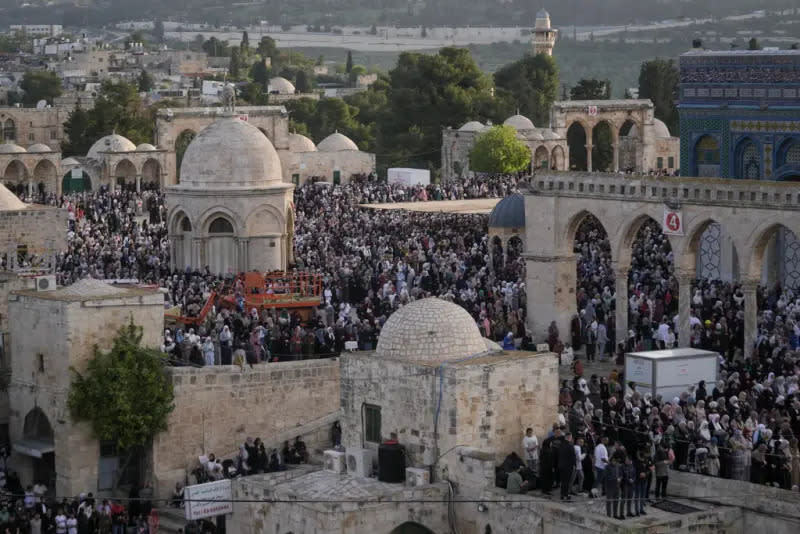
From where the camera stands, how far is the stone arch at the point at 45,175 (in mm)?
65938

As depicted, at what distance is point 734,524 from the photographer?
20984mm

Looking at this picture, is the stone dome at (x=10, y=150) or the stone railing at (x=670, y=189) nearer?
the stone railing at (x=670, y=189)

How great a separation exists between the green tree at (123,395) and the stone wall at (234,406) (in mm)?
294

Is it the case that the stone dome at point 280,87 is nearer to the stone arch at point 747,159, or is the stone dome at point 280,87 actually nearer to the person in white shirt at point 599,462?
the stone arch at point 747,159

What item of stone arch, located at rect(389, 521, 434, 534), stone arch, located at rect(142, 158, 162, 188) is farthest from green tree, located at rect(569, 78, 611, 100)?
stone arch, located at rect(389, 521, 434, 534)

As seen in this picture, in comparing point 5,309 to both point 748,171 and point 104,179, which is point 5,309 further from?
point 104,179

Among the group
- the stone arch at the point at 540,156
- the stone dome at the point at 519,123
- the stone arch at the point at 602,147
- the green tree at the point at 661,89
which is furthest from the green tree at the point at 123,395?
the green tree at the point at 661,89

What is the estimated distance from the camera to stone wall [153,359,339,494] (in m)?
27.9

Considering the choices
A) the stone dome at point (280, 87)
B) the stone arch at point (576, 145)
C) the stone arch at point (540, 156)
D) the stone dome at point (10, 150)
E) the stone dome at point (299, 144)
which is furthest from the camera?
the stone dome at point (280, 87)

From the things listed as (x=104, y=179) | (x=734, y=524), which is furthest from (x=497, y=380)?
(x=104, y=179)

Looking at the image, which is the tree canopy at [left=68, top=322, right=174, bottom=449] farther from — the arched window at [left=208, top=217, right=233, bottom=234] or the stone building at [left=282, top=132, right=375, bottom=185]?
the stone building at [left=282, top=132, right=375, bottom=185]

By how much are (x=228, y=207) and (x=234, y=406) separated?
11799 mm

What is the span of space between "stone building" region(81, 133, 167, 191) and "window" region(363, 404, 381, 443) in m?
41.3

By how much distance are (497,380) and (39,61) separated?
426ft
